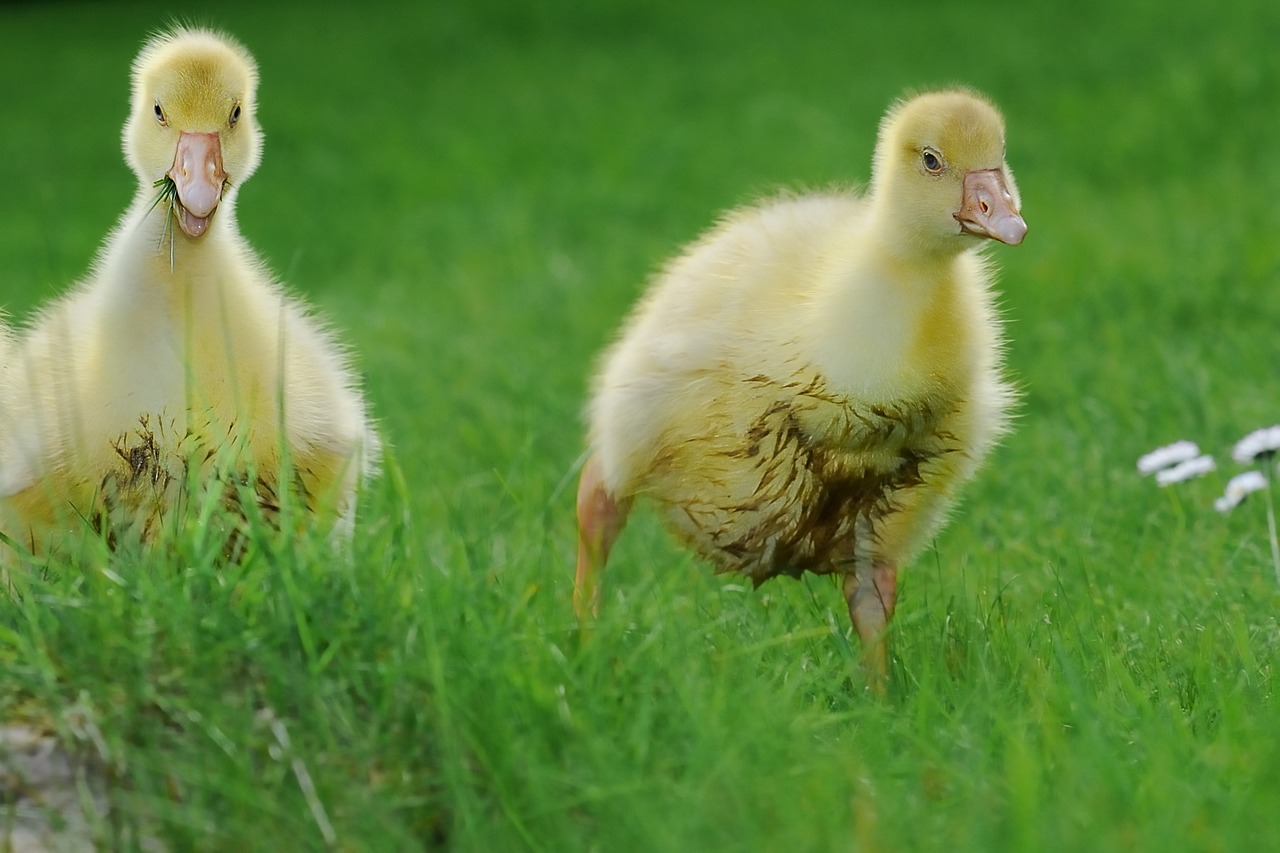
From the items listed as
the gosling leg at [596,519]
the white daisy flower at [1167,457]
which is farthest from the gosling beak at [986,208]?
the white daisy flower at [1167,457]

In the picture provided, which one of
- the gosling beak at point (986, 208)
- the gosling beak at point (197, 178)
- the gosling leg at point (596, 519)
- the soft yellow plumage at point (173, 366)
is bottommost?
the gosling leg at point (596, 519)

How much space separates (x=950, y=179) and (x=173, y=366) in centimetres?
186

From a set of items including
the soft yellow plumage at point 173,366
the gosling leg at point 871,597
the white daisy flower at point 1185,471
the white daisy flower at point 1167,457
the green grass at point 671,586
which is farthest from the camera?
the white daisy flower at point 1167,457

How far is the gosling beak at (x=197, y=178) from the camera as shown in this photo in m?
3.83

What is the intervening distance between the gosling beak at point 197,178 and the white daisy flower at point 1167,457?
3041 mm

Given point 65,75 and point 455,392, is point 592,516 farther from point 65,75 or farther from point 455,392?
point 65,75

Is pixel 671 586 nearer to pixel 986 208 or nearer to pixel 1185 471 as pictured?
pixel 986 208

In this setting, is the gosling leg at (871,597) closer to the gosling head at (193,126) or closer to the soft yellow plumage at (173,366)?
the soft yellow plumage at (173,366)

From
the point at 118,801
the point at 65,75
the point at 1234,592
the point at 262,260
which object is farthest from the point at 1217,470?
the point at 65,75

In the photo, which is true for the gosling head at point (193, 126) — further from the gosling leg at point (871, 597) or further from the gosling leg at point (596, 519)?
the gosling leg at point (871, 597)

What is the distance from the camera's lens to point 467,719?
3.04 metres

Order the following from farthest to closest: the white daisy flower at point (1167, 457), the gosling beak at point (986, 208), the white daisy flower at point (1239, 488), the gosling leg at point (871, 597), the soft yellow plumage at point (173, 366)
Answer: the white daisy flower at point (1167, 457)
the white daisy flower at point (1239, 488)
the gosling leg at point (871, 597)
the gosling beak at point (986, 208)
the soft yellow plumage at point (173, 366)

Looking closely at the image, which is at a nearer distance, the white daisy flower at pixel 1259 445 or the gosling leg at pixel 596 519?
the gosling leg at pixel 596 519

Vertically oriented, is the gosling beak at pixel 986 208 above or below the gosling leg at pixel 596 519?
above
